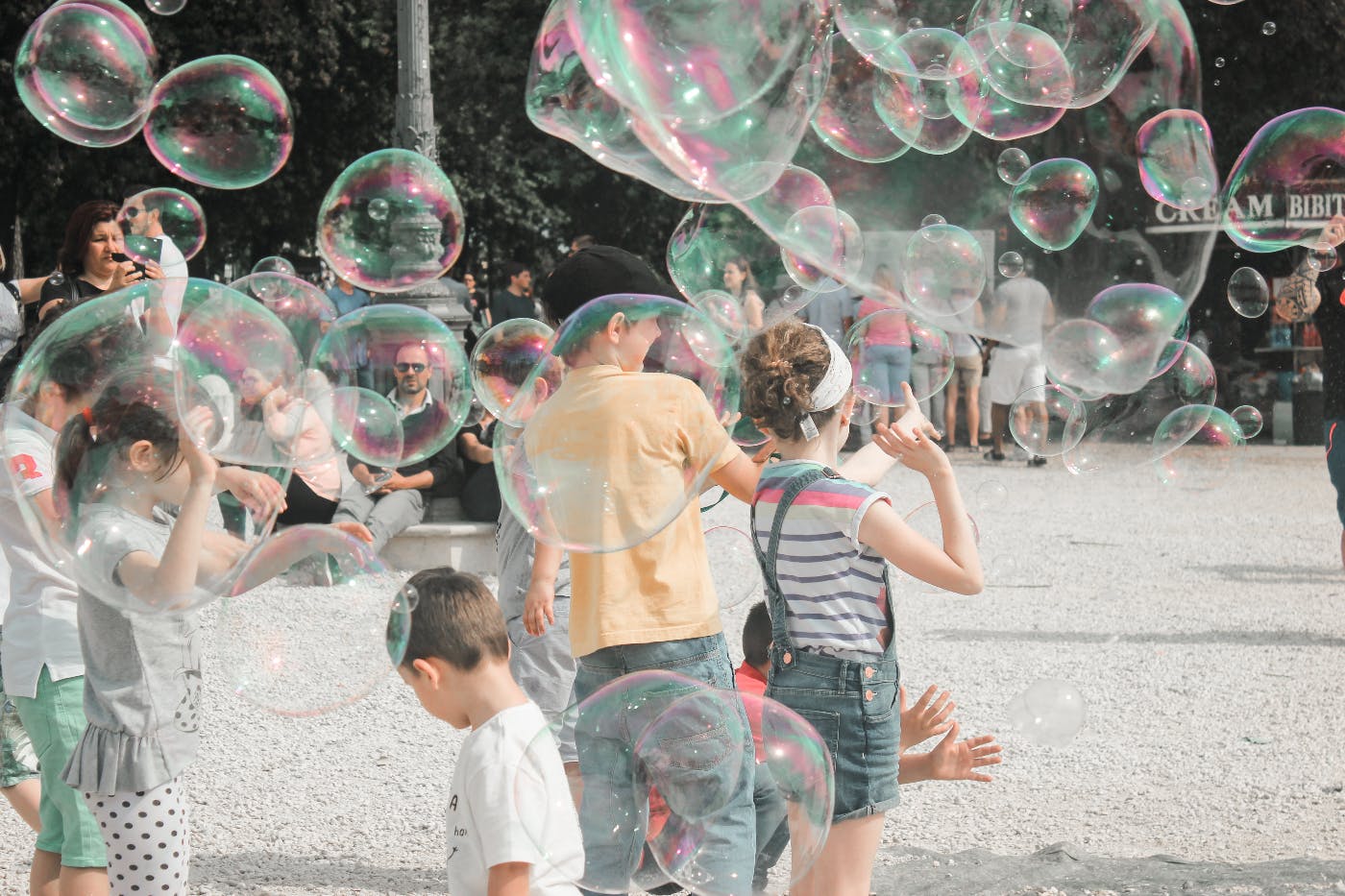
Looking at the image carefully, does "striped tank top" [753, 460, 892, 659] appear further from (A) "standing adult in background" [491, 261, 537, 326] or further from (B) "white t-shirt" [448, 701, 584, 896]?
(A) "standing adult in background" [491, 261, 537, 326]

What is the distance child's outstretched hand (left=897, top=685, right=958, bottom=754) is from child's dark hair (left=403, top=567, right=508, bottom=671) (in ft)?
2.80

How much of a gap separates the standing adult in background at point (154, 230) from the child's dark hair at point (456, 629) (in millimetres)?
3138

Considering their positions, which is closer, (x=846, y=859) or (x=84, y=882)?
(x=846, y=859)

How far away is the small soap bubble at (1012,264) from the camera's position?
160 inches

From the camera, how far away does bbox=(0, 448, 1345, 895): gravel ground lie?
4051 mm

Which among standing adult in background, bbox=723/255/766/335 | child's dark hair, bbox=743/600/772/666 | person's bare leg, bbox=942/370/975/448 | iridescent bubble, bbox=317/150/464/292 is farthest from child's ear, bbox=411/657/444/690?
person's bare leg, bbox=942/370/975/448

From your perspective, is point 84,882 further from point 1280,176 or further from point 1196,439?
point 1196,439

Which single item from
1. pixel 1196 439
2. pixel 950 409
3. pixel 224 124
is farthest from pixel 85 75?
pixel 950 409

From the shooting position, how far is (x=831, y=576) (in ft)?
9.64

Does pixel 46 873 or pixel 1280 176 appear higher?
pixel 1280 176

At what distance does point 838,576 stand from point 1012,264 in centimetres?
147

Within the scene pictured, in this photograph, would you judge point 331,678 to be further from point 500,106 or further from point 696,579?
point 500,106

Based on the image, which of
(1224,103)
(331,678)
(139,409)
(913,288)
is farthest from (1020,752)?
(1224,103)

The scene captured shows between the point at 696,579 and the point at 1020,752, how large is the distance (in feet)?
7.14
